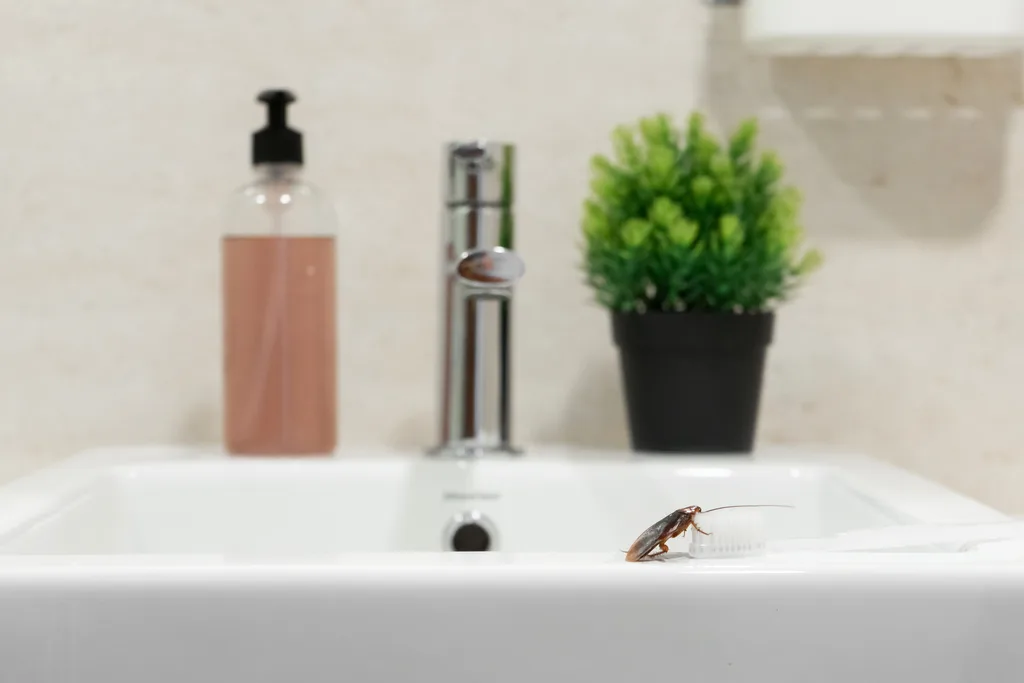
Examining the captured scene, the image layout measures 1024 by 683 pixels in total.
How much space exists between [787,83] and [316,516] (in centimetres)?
45

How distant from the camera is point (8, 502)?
1.93 ft

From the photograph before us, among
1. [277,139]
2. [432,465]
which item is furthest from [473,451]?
[277,139]

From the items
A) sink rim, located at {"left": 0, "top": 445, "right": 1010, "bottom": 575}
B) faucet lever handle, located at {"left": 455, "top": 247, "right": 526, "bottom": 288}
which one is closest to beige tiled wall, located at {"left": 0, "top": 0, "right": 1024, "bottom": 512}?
sink rim, located at {"left": 0, "top": 445, "right": 1010, "bottom": 575}

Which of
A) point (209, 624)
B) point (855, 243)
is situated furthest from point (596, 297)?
point (209, 624)

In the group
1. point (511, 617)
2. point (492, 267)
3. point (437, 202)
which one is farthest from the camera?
point (437, 202)

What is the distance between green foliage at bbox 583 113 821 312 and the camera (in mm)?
721

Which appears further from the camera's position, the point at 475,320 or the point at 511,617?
the point at 475,320

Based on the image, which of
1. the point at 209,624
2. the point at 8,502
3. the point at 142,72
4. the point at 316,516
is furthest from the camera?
the point at 142,72

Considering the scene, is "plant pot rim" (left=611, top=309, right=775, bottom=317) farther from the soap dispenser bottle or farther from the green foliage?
the soap dispenser bottle

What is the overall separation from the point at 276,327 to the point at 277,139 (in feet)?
0.39

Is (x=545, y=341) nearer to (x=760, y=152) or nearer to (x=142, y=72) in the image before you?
(x=760, y=152)

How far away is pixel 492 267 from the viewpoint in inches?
26.6

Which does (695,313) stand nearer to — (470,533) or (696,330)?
(696,330)

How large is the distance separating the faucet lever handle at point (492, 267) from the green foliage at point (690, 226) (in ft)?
0.29
